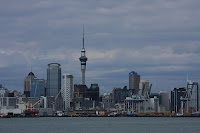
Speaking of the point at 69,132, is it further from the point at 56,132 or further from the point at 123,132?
the point at 123,132

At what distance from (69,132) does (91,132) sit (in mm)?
6511

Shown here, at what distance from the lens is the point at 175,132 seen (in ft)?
399

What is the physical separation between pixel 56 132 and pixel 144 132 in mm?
24513

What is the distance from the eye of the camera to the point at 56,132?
122 m

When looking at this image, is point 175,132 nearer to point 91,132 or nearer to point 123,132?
point 123,132

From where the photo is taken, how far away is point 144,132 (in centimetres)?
12481

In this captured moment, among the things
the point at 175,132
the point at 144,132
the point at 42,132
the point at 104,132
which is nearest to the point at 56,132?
the point at 42,132

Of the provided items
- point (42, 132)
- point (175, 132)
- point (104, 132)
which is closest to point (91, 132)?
point (104, 132)

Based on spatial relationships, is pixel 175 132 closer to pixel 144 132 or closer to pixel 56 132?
pixel 144 132

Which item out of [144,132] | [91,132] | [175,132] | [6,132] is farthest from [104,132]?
[6,132]

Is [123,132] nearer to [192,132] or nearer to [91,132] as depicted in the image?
[91,132]

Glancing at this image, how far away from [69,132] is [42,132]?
734 cm

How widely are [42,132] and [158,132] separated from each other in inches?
1246

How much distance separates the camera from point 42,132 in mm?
121125
